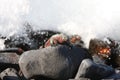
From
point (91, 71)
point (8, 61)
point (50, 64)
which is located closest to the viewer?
point (91, 71)

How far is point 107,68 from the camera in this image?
963cm

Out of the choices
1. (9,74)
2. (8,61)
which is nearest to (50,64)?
(9,74)

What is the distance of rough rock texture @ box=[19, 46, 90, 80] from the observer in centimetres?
954

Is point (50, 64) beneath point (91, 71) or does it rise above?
above

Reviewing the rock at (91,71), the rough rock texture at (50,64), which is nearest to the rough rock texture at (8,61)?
the rough rock texture at (50,64)

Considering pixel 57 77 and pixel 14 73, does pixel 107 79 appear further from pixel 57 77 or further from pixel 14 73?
pixel 14 73

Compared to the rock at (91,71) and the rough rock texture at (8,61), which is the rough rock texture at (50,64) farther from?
the rough rock texture at (8,61)

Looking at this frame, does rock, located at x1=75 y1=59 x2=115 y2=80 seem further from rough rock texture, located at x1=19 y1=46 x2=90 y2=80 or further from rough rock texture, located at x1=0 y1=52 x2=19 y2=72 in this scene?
rough rock texture, located at x1=0 y1=52 x2=19 y2=72

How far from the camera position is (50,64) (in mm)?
9562

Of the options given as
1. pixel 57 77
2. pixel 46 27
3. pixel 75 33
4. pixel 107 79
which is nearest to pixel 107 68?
pixel 107 79

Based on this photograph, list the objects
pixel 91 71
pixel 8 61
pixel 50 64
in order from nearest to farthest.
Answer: pixel 91 71 → pixel 50 64 → pixel 8 61

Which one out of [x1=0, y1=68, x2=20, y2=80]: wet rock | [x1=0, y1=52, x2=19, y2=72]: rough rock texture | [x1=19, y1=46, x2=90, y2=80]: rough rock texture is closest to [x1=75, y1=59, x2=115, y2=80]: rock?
[x1=19, y1=46, x2=90, y2=80]: rough rock texture

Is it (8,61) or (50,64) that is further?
(8,61)

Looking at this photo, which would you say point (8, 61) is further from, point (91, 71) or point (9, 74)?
point (91, 71)
